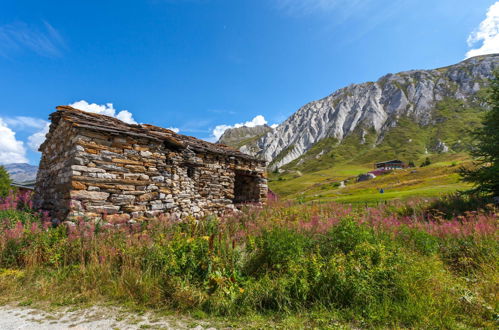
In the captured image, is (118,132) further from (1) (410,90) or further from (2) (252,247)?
(1) (410,90)

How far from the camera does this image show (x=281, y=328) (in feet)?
9.80

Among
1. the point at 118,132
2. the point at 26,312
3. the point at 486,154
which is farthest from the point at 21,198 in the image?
the point at 486,154

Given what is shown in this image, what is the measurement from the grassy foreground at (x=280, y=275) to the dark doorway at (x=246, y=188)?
24.0 feet

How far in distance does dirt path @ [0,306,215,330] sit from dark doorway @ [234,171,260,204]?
30.2 ft

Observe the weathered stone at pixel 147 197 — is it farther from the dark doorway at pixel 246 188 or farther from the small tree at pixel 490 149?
the small tree at pixel 490 149

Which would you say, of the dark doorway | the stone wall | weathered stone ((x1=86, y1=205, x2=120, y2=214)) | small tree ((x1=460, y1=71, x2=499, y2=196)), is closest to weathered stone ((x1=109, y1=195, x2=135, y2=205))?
weathered stone ((x1=86, y1=205, x2=120, y2=214))

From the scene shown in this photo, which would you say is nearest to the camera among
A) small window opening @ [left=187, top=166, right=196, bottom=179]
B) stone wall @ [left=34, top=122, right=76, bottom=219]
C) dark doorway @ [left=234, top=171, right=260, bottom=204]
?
stone wall @ [left=34, top=122, right=76, bottom=219]

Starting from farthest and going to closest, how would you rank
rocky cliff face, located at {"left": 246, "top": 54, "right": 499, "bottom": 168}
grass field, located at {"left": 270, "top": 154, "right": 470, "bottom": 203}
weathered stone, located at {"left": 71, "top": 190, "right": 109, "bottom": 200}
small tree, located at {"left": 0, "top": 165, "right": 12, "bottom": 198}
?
rocky cliff face, located at {"left": 246, "top": 54, "right": 499, "bottom": 168} → grass field, located at {"left": 270, "top": 154, "right": 470, "bottom": 203} → small tree, located at {"left": 0, "top": 165, "right": 12, "bottom": 198} → weathered stone, located at {"left": 71, "top": 190, "right": 109, "bottom": 200}

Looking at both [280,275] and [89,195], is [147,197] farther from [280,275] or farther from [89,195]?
[280,275]

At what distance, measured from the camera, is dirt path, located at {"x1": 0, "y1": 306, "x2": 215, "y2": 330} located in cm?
308

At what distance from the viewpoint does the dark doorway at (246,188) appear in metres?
12.7

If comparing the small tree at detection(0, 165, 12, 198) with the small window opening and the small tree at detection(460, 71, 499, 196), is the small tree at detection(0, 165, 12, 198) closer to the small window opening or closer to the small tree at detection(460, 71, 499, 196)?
the small window opening

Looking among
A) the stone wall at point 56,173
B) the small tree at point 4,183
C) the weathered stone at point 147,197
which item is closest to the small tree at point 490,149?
the weathered stone at point 147,197

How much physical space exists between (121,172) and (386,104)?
20309 centimetres
